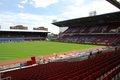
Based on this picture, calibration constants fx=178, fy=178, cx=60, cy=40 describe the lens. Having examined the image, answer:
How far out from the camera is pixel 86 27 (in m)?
60.9

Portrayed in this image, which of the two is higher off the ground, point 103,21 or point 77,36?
point 103,21

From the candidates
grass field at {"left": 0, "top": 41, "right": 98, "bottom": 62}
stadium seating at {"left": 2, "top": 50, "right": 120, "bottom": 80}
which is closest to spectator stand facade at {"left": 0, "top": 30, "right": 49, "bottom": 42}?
grass field at {"left": 0, "top": 41, "right": 98, "bottom": 62}

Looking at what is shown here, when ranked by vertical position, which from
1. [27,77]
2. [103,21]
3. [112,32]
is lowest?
[27,77]

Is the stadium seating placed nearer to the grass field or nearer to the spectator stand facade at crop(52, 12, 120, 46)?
the grass field

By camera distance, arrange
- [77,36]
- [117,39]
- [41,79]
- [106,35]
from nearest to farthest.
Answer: [41,79] < [117,39] < [106,35] < [77,36]

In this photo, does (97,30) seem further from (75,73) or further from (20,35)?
(75,73)

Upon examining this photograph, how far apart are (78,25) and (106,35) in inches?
572

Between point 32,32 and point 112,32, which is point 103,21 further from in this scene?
point 32,32

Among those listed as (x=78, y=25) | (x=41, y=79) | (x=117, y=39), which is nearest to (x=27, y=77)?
(x=41, y=79)

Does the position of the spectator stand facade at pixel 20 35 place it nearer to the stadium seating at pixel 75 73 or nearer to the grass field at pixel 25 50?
the grass field at pixel 25 50

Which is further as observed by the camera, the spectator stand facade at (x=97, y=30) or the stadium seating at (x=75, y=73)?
the spectator stand facade at (x=97, y=30)

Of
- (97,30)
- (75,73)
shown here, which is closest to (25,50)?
(75,73)

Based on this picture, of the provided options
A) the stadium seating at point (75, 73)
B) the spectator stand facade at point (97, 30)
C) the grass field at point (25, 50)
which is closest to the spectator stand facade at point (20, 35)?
the spectator stand facade at point (97, 30)

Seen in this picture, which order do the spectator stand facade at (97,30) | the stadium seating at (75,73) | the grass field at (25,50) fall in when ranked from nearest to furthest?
the stadium seating at (75,73)
the grass field at (25,50)
the spectator stand facade at (97,30)
